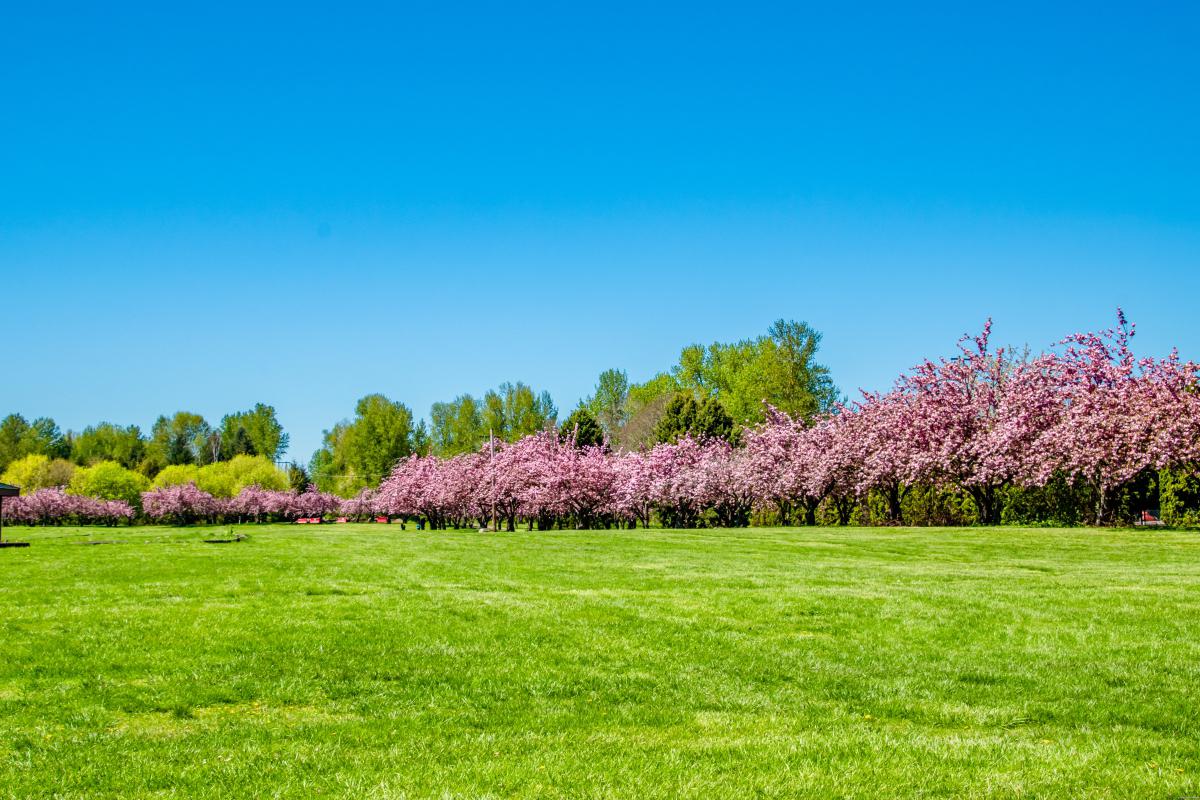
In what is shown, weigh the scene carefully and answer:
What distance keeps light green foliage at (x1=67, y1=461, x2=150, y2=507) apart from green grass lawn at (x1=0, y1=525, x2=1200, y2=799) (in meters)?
71.9

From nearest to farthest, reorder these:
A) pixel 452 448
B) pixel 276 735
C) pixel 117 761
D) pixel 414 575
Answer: pixel 117 761 < pixel 276 735 < pixel 414 575 < pixel 452 448

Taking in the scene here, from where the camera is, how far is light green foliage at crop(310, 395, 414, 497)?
310 ft

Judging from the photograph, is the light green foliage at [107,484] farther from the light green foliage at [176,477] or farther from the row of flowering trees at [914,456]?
the row of flowering trees at [914,456]

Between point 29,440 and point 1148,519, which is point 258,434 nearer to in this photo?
point 29,440

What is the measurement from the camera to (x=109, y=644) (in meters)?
9.46

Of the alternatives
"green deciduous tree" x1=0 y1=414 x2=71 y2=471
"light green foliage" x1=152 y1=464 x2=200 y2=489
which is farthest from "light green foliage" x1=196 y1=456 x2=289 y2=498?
"green deciduous tree" x1=0 y1=414 x2=71 y2=471

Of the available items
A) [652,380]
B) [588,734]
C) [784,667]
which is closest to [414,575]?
[784,667]

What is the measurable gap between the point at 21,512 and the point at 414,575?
244 feet

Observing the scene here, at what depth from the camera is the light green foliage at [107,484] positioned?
3120 inches

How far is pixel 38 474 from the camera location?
3386 inches

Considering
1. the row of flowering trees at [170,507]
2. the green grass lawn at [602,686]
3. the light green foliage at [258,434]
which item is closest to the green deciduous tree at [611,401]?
the row of flowering trees at [170,507]

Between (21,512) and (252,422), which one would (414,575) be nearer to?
(21,512)

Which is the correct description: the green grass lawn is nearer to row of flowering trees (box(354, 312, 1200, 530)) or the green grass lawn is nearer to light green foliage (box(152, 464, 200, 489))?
row of flowering trees (box(354, 312, 1200, 530))

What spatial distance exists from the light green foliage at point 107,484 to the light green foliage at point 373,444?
21.4m
